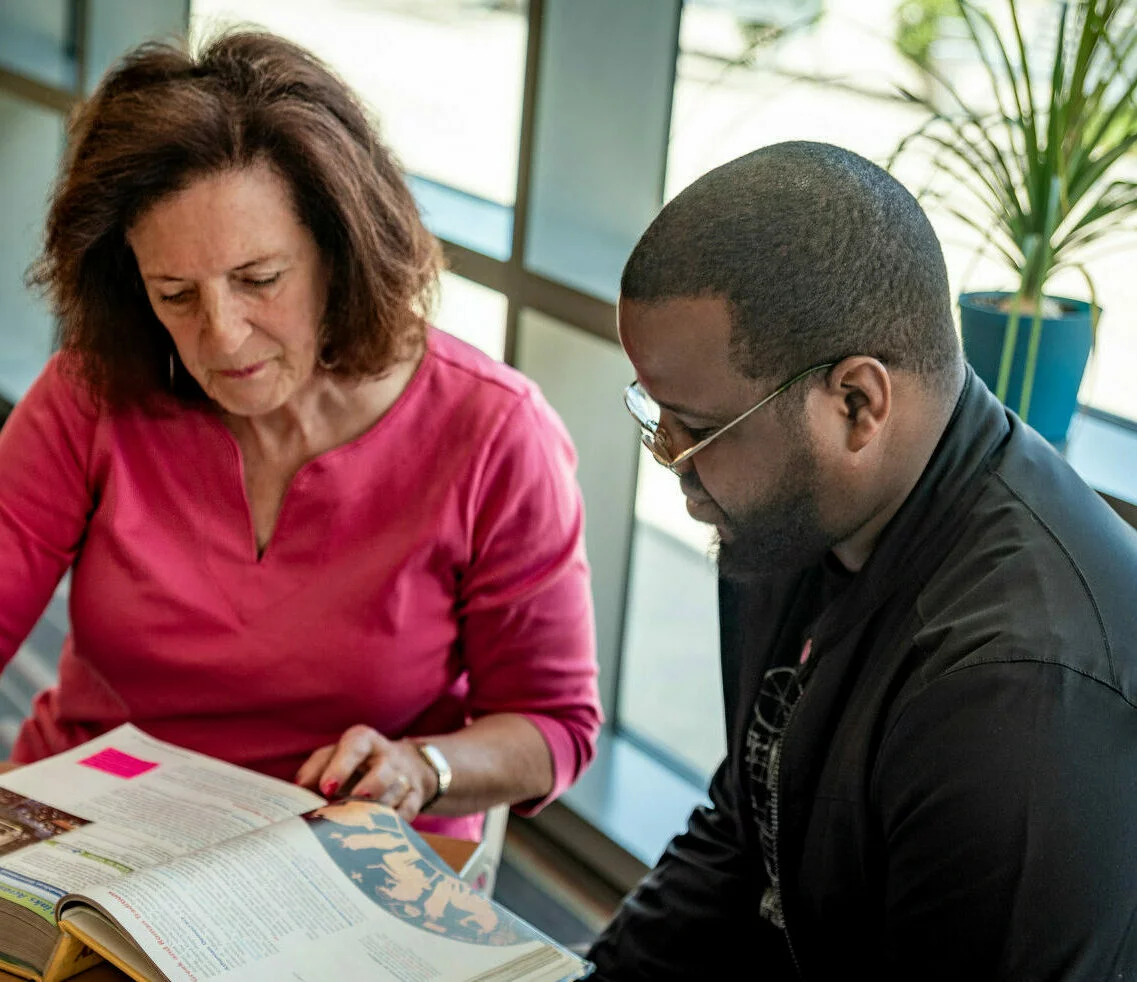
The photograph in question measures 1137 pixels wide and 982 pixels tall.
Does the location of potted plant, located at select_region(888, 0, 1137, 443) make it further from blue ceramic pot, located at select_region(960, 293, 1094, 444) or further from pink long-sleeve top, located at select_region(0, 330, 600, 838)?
pink long-sleeve top, located at select_region(0, 330, 600, 838)

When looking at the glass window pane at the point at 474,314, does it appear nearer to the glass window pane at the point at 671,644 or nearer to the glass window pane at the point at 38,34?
the glass window pane at the point at 671,644

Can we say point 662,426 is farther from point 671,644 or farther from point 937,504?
point 671,644

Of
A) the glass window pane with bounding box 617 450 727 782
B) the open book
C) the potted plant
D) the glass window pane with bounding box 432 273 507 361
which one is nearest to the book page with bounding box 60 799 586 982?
the open book

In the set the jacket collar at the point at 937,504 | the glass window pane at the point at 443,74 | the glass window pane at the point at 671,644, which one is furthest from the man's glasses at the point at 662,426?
the glass window pane at the point at 443,74

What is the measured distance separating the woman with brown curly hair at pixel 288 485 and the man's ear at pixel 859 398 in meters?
0.58

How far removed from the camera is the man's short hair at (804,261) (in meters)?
1.14

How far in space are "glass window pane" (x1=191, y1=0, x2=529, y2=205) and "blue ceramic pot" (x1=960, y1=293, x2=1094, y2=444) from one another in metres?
1.29

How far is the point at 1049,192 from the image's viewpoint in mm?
1539

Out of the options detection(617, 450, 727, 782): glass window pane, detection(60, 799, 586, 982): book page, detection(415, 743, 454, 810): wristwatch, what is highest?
detection(60, 799, 586, 982): book page

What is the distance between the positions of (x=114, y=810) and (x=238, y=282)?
1.89 ft

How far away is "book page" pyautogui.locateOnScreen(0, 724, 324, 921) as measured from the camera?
4.16ft

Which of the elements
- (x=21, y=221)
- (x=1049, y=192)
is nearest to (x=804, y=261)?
(x=1049, y=192)

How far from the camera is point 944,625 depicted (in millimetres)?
1109

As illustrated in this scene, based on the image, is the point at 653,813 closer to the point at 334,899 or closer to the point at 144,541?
the point at 144,541
